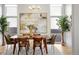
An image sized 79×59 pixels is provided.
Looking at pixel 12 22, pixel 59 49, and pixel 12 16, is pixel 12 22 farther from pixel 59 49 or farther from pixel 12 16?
pixel 59 49

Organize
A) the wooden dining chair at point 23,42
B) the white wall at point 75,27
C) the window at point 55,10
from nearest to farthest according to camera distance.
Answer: the white wall at point 75,27, the window at point 55,10, the wooden dining chair at point 23,42

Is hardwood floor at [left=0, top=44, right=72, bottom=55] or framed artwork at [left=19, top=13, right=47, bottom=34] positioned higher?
framed artwork at [left=19, top=13, right=47, bottom=34]

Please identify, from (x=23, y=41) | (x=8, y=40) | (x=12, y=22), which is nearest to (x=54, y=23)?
(x=23, y=41)

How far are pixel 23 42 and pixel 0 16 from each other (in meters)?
0.91

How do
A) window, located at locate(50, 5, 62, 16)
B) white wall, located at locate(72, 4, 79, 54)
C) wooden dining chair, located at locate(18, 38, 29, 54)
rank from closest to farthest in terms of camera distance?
1. white wall, located at locate(72, 4, 79, 54)
2. window, located at locate(50, 5, 62, 16)
3. wooden dining chair, located at locate(18, 38, 29, 54)

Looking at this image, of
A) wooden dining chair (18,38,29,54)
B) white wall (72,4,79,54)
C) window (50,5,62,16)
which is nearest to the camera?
white wall (72,4,79,54)

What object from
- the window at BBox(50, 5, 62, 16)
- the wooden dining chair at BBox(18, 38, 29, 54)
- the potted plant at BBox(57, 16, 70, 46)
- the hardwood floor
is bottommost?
the hardwood floor

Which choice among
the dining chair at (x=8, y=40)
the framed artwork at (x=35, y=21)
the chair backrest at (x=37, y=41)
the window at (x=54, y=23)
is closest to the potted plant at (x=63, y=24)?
the window at (x=54, y=23)

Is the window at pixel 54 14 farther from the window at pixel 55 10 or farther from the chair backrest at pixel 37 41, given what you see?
the chair backrest at pixel 37 41

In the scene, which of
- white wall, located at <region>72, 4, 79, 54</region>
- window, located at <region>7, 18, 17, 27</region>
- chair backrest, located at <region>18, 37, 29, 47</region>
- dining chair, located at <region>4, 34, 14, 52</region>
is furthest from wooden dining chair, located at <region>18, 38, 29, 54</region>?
white wall, located at <region>72, 4, 79, 54</region>

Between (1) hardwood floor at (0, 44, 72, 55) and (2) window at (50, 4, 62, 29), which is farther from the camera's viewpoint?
(1) hardwood floor at (0, 44, 72, 55)

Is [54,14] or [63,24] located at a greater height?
[54,14]

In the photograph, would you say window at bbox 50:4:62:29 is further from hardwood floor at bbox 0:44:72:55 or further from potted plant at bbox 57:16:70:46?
hardwood floor at bbox 0:44:72:55

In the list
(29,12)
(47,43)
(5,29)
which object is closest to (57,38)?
(47,43)
